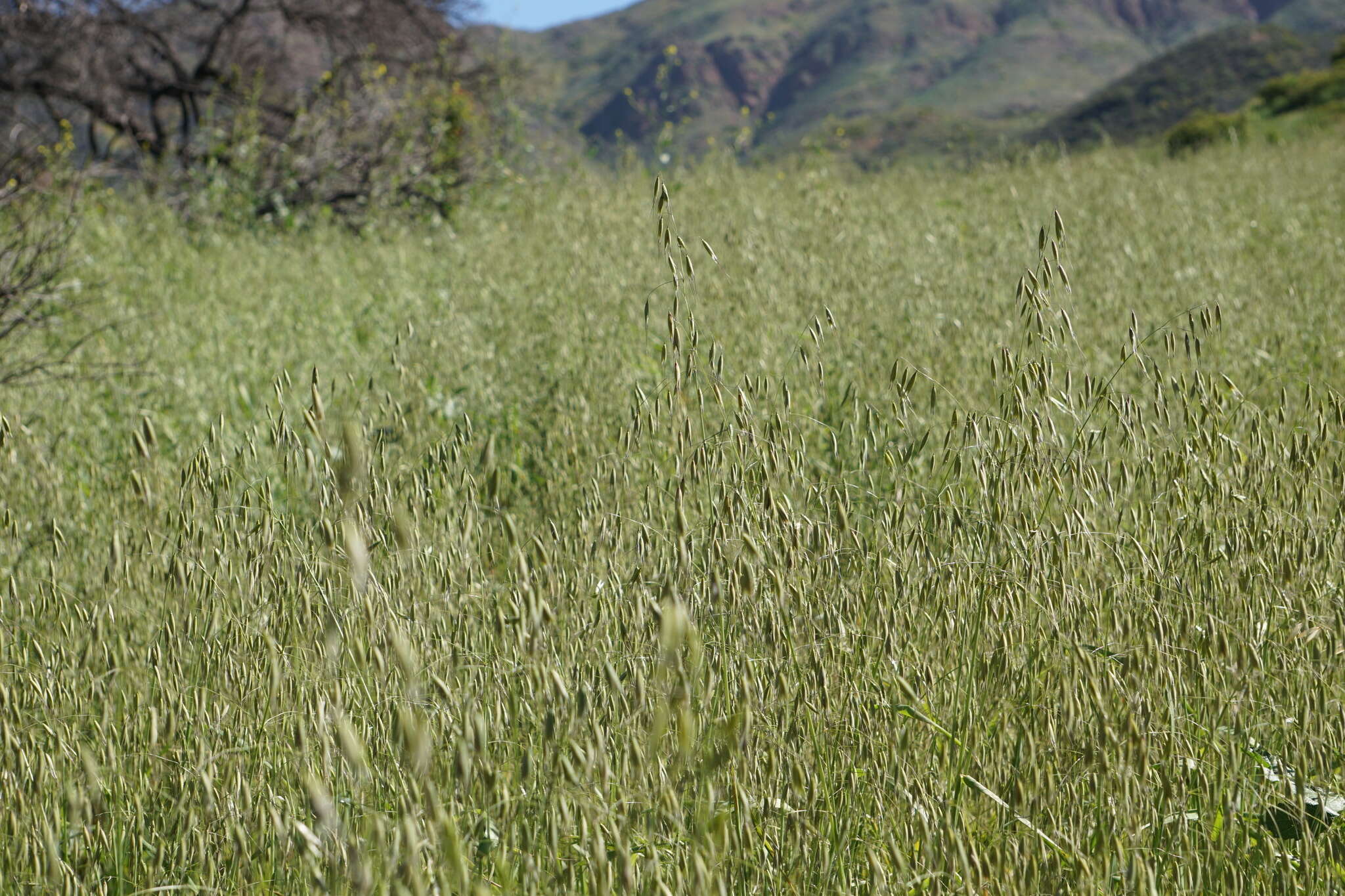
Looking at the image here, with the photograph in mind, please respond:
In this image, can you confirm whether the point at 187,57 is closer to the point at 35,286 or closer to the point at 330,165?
the point at 330,165

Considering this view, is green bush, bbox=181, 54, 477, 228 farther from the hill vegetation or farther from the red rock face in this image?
the red rock face

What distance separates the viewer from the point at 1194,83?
2467 cm

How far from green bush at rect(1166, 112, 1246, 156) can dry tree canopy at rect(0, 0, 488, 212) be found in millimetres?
8640

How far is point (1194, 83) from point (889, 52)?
99.1 m

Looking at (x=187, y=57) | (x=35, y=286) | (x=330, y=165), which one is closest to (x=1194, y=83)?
(x=187, y=57)

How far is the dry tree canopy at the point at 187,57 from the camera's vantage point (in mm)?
10180

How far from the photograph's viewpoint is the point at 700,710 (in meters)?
1.52

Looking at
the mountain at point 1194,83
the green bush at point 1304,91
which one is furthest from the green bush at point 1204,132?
the mountain at point 1194,83

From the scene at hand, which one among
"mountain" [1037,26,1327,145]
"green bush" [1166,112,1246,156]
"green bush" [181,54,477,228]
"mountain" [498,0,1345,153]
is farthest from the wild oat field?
"mountain" [498,0,1345,153]

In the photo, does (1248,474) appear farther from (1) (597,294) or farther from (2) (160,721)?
(1) (597,294)

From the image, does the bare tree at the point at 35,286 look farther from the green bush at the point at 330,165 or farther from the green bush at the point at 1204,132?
the green bush at the point at 1204,132

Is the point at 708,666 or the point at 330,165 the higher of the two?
the point at 330,165

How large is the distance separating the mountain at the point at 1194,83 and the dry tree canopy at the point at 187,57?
13.0 metres

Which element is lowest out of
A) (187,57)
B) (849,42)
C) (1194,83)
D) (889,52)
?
(1194,83)
